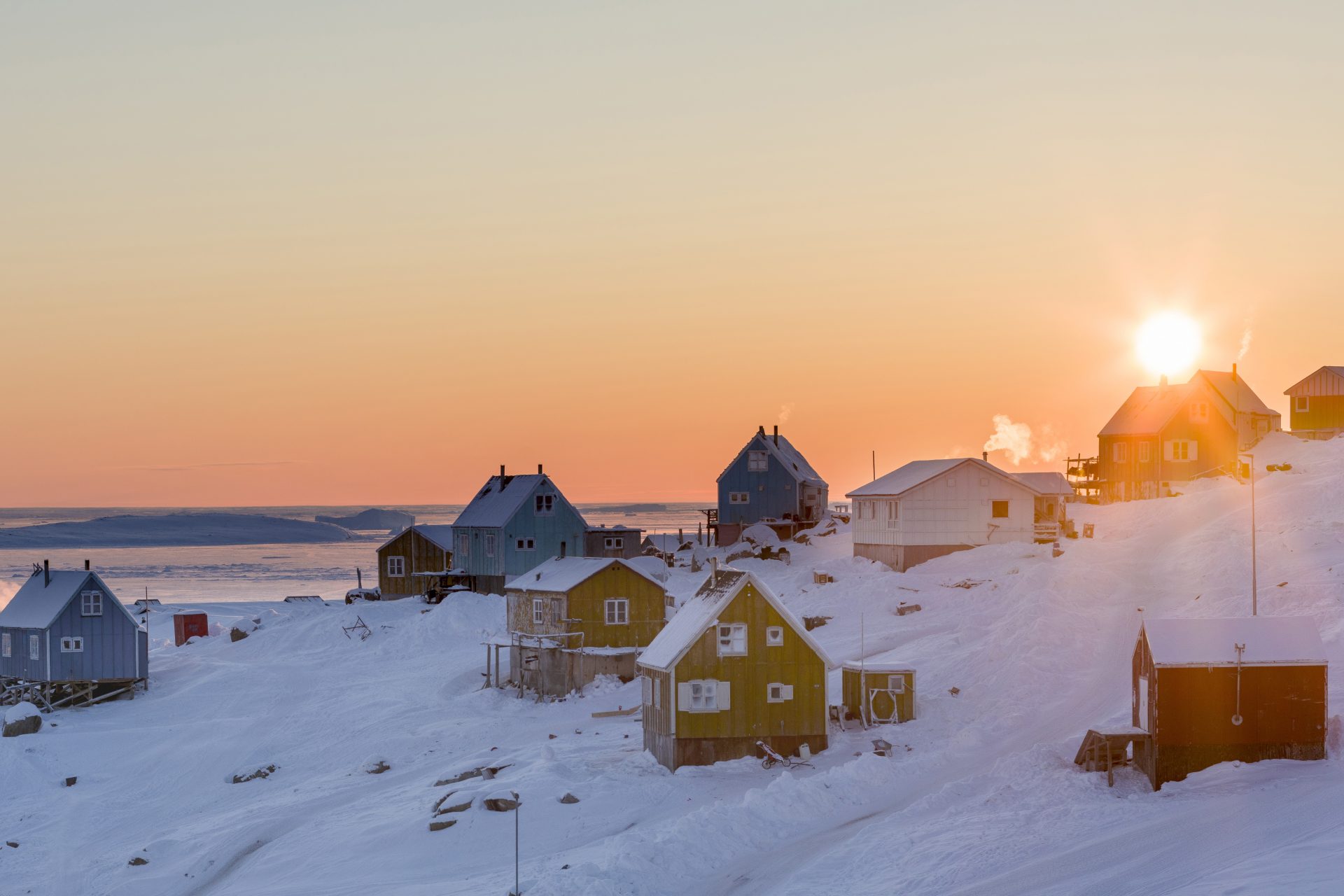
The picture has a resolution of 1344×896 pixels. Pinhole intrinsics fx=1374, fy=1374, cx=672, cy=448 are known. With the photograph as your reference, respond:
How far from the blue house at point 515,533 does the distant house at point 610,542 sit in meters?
4.14

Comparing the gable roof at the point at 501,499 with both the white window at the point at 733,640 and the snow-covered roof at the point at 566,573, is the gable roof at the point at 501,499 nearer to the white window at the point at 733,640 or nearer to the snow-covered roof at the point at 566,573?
the snow-covered roof at the point at 566,573

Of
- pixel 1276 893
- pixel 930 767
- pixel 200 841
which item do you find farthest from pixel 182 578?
pixel 1276 893

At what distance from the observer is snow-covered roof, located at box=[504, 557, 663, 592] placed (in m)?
59.5

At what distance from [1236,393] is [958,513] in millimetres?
29971

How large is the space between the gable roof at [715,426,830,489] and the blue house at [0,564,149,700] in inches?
1841

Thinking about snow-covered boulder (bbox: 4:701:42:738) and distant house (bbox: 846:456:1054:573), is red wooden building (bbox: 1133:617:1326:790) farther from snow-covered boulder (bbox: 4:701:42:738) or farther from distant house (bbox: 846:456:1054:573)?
snow-covered boulder (bbox: 4:701:42:738)

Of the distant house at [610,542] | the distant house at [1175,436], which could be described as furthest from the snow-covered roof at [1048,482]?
the distant house at [610,542]

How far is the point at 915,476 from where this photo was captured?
74000 mm

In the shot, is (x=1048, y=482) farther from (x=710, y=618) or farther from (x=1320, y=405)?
(x=710, y=618)

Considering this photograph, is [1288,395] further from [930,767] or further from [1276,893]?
[1276,893]

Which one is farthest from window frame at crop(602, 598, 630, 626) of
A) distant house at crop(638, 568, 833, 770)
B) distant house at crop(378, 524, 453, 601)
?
distant house at crop(378, 524, 453, 601)

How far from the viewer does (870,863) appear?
3067 cm

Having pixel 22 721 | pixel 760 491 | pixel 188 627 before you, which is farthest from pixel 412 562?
pixel 22 721

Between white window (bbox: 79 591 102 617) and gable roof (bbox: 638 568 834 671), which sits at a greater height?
gable roof (bbox: 638 568 834 671)
